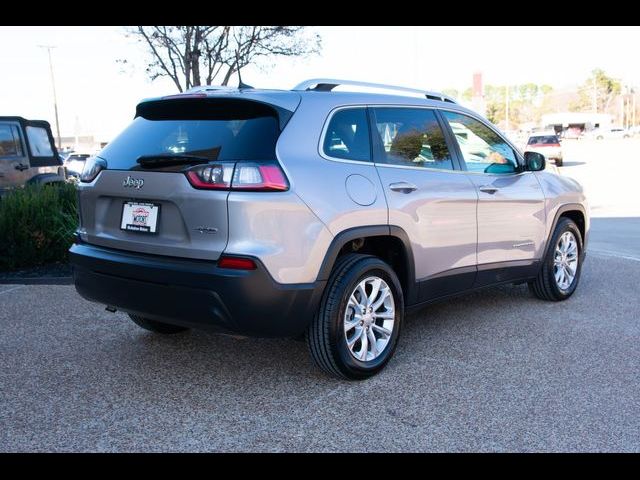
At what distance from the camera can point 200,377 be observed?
13.8 ft

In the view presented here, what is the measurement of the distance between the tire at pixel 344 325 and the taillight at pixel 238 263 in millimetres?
583

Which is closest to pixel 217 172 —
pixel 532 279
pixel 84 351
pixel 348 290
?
pixel 348 290

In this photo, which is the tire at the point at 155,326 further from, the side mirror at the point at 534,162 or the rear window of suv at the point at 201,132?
the side mirror at the point at 534,162

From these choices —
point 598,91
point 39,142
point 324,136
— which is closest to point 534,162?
point 324,136

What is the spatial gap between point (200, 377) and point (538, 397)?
81.1 inches

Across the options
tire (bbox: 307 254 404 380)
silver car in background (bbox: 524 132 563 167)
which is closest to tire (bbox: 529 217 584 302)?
tire (bbox: 307 254 404 380)

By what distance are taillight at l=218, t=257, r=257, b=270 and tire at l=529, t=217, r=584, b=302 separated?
3.31 metres

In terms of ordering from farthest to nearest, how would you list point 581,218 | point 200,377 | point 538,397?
point 581,218 → point 200,377 → point 538,397

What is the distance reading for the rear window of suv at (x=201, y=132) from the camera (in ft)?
12.0

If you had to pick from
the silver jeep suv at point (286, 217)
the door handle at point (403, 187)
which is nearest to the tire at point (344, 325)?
the silver jeep suv at point (286, 217)

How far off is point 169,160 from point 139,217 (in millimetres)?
387

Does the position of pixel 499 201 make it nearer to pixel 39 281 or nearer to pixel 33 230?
pixel 39 281

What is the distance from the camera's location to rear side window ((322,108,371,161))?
3.99 m
